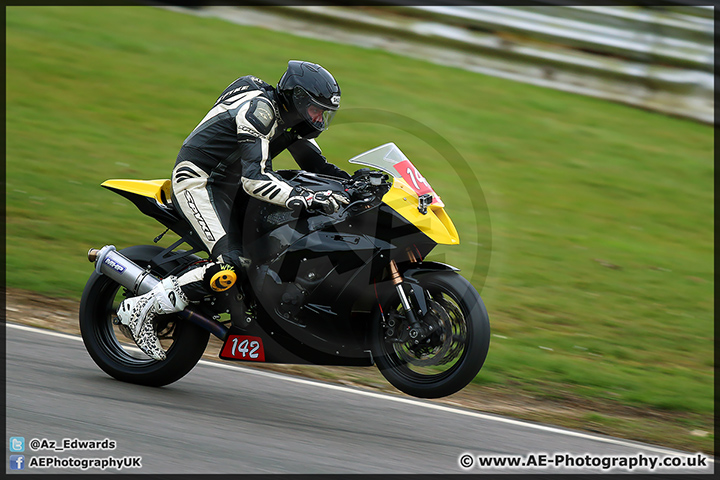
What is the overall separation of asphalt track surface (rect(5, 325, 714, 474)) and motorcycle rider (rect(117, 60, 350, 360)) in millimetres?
518

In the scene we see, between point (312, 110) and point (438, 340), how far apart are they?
157 cm

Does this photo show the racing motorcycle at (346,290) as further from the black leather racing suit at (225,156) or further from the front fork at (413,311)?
the black leather racing suit at (225,156)

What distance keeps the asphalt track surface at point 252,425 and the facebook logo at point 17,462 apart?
0.02 metres

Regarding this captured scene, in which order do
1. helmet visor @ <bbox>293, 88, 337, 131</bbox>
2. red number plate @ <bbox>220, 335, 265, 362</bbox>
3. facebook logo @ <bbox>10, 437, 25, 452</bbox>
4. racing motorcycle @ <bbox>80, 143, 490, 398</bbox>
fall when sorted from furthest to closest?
red number plate @ <bbox>220, 335, 265, 362</bbox>
helmet visor @ <bbox>293, 88, 337, 131</bbox>
racing motorcycle @ <bbox>80, 143, 490, 398</bbox>
facebook logo @ <bbox>10, 437, 25, 452</bbox>

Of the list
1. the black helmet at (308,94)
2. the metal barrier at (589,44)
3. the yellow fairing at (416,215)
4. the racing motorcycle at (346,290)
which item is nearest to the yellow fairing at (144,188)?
the racing motorcycle at (346,290)

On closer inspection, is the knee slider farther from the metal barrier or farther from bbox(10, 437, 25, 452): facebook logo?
the metal barrier

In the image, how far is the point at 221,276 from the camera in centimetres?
483

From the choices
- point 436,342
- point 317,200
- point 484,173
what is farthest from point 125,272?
point 484,173

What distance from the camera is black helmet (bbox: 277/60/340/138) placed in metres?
4.76

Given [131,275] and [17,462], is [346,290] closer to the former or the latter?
[131,275]

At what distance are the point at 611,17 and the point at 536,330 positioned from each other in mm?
6894

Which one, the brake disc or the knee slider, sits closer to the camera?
the brake disc

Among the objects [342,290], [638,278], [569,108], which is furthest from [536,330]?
[569,108]

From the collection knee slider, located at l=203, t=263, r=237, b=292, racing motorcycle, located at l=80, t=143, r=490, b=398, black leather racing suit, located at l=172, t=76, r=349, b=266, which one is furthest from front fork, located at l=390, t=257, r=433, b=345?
knee slider, located at l=203, t=263, r=237, b=292
